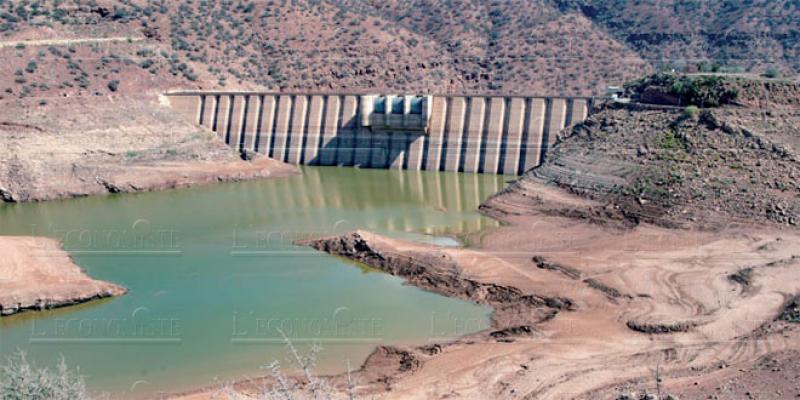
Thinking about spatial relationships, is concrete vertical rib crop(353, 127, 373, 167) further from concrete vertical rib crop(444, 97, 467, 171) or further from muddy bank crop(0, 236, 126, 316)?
muddy bank crop(0, 236, 126, 316)

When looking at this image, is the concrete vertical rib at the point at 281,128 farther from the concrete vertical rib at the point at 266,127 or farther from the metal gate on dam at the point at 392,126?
the concrete vertical rib at the point at 266,127

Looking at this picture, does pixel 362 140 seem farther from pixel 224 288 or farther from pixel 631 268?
pixel 631 268

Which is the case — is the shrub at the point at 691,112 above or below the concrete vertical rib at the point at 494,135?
above

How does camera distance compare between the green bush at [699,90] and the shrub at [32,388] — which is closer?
the shrub at [32,388]

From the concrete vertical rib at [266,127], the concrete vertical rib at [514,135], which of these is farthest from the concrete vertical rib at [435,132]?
the concrete vertical rib at [266,127]

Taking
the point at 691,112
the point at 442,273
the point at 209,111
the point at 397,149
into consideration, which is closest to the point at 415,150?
the point at 397,149
